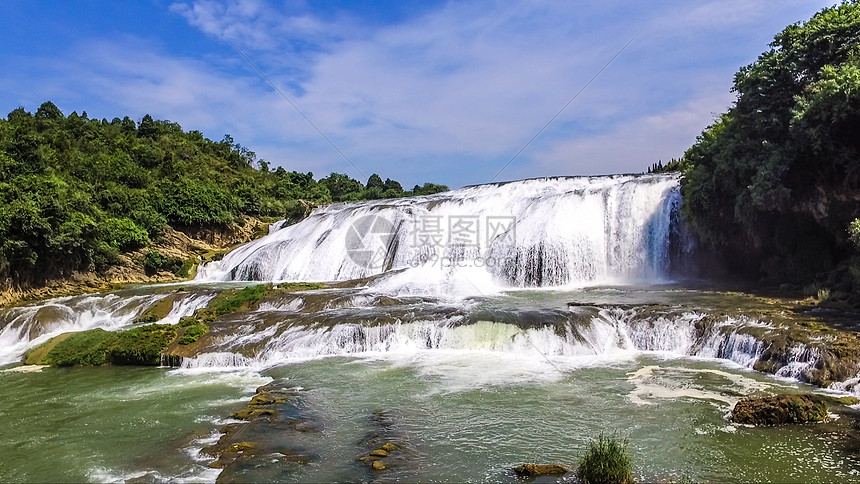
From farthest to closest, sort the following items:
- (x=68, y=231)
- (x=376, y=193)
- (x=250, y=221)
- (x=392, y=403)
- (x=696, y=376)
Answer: (x=376, y=193) < (x=250, y=221) < (x=68, y=231) < (x=696, y=376) < (x=392, y=403)

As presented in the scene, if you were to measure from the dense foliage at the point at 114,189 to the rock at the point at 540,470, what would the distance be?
2255cm

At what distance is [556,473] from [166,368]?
10.5 m

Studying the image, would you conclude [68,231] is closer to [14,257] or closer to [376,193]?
[14,257]

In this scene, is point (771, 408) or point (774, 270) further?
point (774, 270)

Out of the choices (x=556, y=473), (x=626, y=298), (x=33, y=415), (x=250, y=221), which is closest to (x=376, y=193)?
(x=250, y=221)

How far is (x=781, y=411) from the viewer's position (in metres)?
8.45

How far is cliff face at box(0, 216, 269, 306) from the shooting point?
2356cm

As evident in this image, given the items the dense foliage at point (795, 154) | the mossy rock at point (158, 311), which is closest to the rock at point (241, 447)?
the mossy rock at point (158, 311)

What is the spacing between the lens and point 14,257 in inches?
883

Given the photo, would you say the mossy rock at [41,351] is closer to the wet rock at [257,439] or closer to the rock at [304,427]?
the wet rock at [257,439]

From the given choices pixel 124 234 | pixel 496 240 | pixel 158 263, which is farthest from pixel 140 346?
pixel 124 234

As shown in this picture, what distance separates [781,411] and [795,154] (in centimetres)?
1033

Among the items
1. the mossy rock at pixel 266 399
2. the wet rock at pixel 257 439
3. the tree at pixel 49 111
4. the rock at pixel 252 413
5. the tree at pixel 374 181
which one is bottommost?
the wet rock at pixel 257 439

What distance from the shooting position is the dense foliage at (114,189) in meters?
23.4
